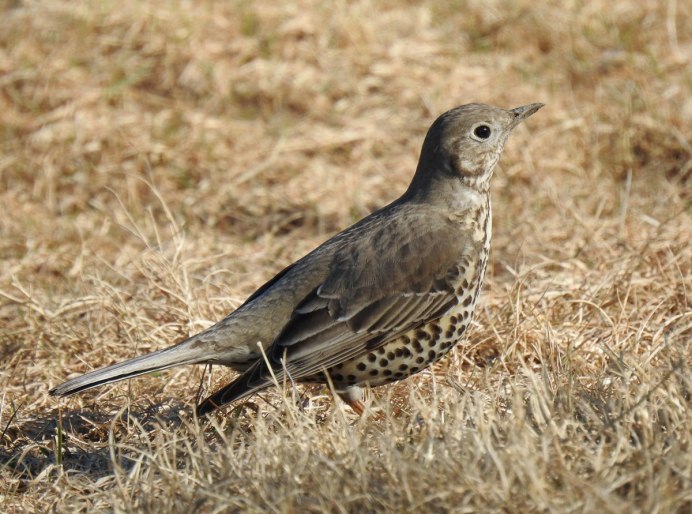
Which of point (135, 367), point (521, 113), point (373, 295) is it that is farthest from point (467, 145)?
point (135, 367)

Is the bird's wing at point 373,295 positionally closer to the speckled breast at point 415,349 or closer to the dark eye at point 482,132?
the speckled breast at point 415,349

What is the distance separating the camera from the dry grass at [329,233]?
3.80m

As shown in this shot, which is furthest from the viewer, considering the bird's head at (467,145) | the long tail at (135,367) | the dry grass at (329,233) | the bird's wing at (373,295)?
the bird's head at (467,145)

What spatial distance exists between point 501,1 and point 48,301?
532 centimetres

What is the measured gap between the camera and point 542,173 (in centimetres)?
819

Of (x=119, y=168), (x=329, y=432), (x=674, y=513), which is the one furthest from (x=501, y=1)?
(x=674, y=513)

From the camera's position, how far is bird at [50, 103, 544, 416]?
493 centimetres

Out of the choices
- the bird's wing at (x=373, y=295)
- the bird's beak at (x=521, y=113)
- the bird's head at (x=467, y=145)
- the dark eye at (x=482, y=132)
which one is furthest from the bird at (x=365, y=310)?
the bird's beak at (x=521, y=113)

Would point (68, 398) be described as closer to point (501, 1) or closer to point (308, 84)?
point (308, 84)

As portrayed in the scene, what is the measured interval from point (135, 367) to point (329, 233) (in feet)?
11.0

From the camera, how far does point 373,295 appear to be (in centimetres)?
506

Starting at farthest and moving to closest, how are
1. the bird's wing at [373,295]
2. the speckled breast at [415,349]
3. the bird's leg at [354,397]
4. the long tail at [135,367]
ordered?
1. the bird's leg at [354,397]
2. the speckled breast at [415,349]
3. the bird's wing at [373,295]
4. the long tail at [135,367]

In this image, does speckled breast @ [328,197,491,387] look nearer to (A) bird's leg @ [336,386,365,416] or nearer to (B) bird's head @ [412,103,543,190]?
(A) bird's leg @ [336,386,365,416]

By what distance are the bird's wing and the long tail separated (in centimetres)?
28
